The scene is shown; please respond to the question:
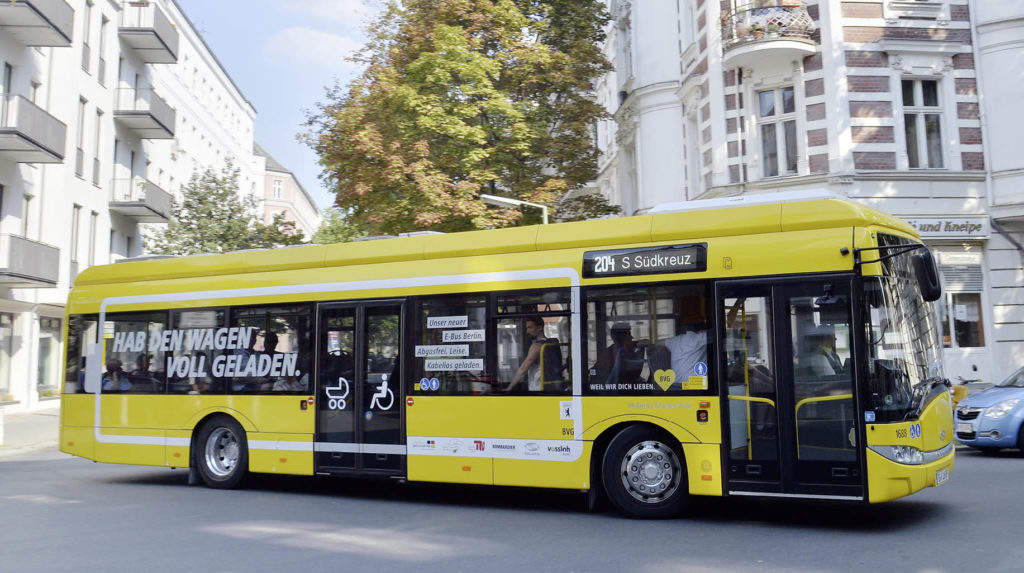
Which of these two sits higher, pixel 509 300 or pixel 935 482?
pixel 509 300

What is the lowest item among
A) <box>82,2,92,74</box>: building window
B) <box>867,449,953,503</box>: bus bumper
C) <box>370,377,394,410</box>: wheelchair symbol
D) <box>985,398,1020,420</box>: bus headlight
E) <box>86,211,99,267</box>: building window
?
<box>867,449,953,503</box>: bus bumper

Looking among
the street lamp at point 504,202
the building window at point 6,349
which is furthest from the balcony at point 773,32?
the building window at point 6,349

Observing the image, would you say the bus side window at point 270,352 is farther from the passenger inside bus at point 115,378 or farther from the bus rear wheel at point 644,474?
the bus rear wheel at point 644,474

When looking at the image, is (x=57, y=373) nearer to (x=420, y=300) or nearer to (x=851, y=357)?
(x=420, y=300)

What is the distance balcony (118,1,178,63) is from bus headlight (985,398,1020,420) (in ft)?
110

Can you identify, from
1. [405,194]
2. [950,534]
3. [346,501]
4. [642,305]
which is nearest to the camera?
[950,534]

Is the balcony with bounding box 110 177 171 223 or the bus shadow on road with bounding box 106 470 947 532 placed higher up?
the balcony with bounding box 110 177 171 223

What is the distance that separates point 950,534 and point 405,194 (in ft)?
48.7

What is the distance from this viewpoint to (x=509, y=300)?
9703 mm

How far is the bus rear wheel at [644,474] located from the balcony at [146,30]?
32898 mm

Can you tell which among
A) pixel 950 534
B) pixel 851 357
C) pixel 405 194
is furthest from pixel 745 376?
pixel 405 194

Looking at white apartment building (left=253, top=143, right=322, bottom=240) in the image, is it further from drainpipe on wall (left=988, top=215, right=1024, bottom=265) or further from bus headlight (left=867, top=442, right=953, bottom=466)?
bus headlight (left=867, top=442, right=953, bottom=466)

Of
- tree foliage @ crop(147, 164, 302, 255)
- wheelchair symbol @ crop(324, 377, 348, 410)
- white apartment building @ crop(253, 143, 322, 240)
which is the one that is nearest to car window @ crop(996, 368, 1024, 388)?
wheelchair symbol @ crop(324, 377, 348, 410)

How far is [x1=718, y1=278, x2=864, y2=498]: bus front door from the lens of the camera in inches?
309
